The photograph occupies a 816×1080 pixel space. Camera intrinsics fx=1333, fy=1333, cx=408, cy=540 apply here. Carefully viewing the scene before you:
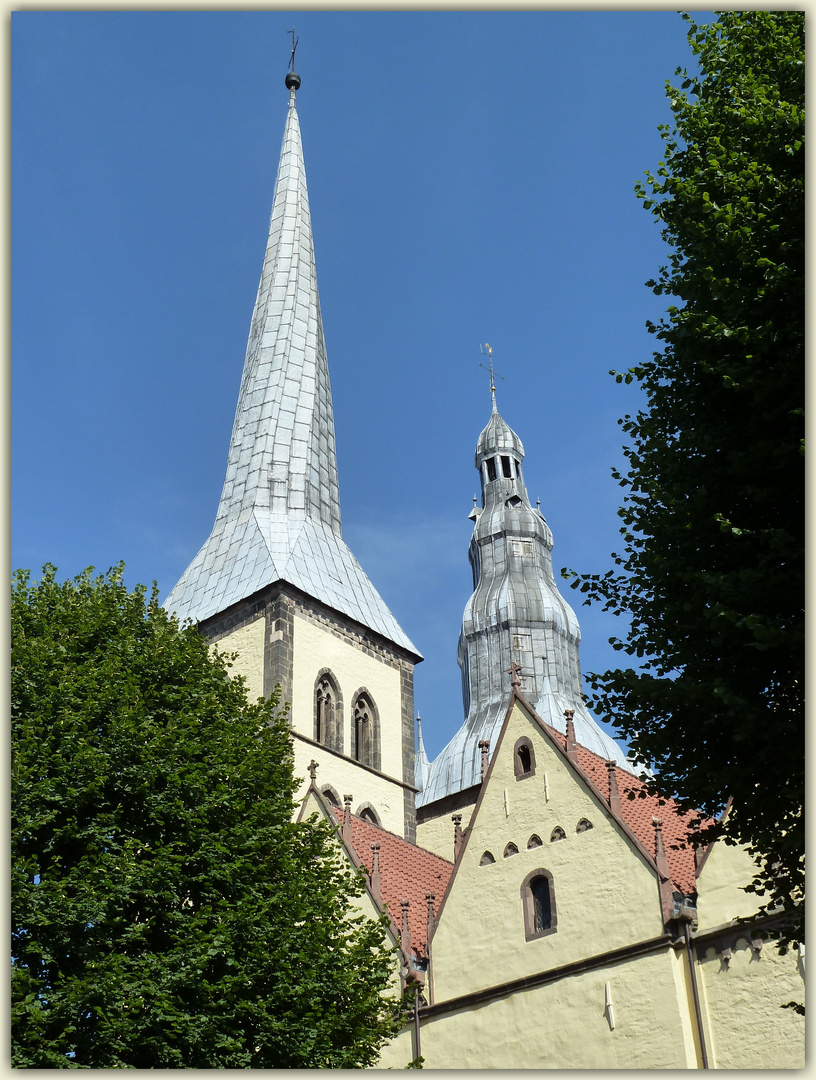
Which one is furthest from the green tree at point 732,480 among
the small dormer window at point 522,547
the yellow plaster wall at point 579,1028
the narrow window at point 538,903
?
the small dormer window at point 522,547

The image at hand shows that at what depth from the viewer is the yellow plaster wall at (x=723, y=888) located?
776 inches

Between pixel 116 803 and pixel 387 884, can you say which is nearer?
pixel 116 803

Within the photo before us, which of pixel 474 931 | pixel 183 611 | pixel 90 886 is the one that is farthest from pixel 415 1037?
pixel 183 611

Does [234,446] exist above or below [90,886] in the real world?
above

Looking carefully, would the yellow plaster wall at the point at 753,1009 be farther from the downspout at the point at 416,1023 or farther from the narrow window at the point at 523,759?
the downspout at the point at 416,1023

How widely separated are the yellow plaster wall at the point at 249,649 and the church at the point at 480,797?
6 centimetres

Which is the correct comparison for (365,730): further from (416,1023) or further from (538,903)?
(538,903)

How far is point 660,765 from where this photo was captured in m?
13.1

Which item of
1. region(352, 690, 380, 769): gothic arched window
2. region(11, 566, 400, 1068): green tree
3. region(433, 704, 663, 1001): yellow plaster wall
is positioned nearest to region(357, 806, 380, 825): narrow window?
region(352, 690, 380, 769): gothic arched window

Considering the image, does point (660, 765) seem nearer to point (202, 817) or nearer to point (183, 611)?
point (202, 817)

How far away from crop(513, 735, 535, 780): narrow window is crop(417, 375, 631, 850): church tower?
73.2 feet

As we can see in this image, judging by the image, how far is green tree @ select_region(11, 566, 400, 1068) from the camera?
14617 millimetres

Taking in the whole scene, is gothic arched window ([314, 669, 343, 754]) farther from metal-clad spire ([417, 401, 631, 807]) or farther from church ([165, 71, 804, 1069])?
metal-clad spire ([417, 401, 631, 807])

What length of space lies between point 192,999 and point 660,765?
20.3 ft
